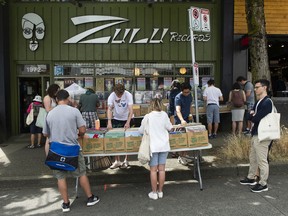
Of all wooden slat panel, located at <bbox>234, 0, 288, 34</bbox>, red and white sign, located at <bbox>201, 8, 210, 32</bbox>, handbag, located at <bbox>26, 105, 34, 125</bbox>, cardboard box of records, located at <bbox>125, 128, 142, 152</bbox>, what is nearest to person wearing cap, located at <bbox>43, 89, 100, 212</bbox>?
cardboard box of records, located at <bbox>125, 128, 142, 152</bbox>

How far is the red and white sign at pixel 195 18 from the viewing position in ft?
20.0

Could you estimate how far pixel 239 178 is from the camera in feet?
19.5

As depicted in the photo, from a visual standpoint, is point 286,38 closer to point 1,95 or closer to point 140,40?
point 140,40

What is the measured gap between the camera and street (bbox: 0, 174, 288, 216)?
4.43 metres

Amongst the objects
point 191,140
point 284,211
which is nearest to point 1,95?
point 191,140

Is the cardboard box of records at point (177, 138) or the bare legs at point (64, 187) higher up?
the cardboard box of records at point (177, 138)

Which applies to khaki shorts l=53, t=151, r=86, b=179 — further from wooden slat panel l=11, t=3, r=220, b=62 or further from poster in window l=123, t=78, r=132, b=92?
wooden slat panel l=11, t=3, r=220, b=62

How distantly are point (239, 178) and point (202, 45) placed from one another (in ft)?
19.2

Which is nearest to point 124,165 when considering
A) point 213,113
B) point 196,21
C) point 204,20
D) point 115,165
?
point 115,165

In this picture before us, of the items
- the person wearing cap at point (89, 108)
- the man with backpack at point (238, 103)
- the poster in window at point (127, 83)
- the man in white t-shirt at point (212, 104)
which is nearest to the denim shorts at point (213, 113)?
the man in white t-shirt at point (212, 104)

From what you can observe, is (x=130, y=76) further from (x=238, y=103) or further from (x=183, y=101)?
(x=183, y=101)

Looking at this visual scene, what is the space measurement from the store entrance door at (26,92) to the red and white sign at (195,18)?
6.32m

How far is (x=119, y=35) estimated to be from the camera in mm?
10430

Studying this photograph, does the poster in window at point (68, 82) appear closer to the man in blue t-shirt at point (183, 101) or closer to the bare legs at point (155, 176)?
the man in blue t-shirt at point (183, 101)
